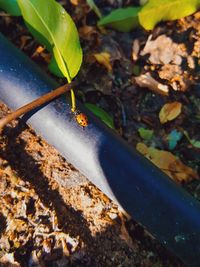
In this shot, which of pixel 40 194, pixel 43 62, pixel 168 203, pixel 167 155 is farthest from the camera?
pixel 43 62

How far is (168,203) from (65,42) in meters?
0.77

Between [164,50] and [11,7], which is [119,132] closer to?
[164,50]

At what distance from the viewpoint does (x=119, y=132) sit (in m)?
1.99

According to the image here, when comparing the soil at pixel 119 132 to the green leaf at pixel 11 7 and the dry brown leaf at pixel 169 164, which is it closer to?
the dry brown leaf at pixel 169 164

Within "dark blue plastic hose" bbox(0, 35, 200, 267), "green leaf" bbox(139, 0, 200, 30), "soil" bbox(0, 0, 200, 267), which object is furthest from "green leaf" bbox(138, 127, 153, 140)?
"green leaf" bbox(139, 0, 200, 30)

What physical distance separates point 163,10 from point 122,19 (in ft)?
0.69

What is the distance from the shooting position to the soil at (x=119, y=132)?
5.39 ft

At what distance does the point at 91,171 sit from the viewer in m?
1.69

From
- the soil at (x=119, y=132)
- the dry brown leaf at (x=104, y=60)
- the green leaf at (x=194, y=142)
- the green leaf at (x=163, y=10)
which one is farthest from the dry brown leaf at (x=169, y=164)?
the green leaf at (x=163, y=10)

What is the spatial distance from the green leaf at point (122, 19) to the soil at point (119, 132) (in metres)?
0.05

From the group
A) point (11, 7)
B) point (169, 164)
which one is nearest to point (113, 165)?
point (169, 164)

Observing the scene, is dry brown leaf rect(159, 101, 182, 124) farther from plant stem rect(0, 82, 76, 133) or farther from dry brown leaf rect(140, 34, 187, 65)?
plant stem rect(0, 82, 76, 133)

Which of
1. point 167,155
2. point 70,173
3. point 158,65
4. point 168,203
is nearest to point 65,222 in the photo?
point 70,173

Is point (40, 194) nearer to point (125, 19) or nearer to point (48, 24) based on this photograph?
point (48, 24)
